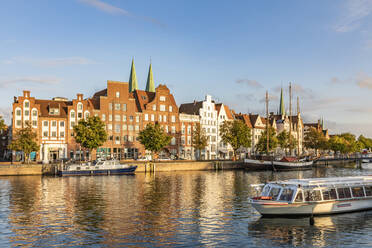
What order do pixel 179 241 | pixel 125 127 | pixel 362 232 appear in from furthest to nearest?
pixel 125 127 → pixel 362 232 → pixel 179 241

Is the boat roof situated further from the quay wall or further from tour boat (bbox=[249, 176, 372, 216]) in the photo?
the quay wall

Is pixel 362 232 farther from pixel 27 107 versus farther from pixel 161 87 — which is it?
pixel 161 87

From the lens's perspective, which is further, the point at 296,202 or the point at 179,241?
the point at 296,202

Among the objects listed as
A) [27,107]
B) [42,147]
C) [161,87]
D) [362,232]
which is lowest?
[362,232]

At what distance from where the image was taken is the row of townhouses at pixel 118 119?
4304 inches

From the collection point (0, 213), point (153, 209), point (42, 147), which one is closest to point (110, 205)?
point (153, 209)

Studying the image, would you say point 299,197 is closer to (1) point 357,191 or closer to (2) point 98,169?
(1) point 357,191

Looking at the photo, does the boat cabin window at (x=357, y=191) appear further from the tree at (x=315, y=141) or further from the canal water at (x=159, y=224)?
the tree at (x=315, y=141)

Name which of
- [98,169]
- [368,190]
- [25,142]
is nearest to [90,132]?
[98,169]

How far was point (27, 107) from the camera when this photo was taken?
107312 mm

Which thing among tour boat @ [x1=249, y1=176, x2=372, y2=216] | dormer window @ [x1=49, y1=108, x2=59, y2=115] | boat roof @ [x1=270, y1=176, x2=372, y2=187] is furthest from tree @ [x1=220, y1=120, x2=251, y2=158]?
tour boat @ [x1=249, y1=176, x2=372, y2=216]

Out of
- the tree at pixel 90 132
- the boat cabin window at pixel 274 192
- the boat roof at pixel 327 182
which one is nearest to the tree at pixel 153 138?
the tree at pixel 90 132

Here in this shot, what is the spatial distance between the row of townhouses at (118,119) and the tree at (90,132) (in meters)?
6.05

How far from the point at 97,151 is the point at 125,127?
37.8 feet
